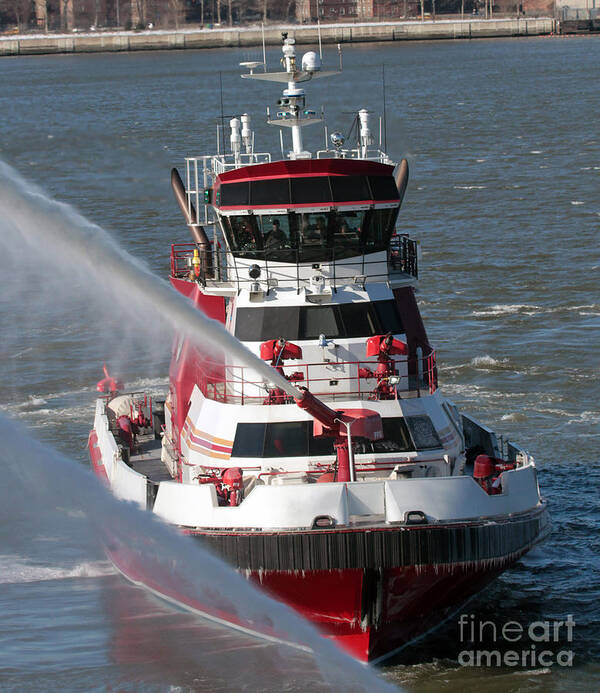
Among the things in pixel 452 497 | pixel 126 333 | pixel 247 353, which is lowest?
pixel 126 333

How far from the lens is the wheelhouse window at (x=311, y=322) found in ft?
84.0

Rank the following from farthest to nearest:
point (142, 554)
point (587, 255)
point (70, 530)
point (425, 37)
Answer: point (425, 37) < point (587, 255) < point (70, 530) < point (142, 554)

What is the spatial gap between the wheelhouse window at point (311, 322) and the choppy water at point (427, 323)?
5.78 metres

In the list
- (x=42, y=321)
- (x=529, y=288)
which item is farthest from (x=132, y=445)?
(x=529, y=288)

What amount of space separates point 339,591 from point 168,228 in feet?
137

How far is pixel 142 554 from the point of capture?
2458cm

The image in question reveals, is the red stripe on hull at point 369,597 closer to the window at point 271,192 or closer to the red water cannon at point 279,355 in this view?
the red water cannon at point 279,355

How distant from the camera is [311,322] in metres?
25.7

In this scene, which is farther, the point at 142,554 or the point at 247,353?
the point at 142,554

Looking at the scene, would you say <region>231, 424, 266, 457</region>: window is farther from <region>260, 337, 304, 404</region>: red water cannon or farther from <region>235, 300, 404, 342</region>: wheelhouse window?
<region>235, 300, 404, 342</region>: wheelhouse window

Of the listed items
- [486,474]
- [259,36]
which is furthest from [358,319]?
[259,36]

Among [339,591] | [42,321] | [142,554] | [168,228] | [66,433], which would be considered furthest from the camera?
[168,228]

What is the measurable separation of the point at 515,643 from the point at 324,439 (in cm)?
518

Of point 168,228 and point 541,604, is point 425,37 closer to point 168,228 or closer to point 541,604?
point 168,228
